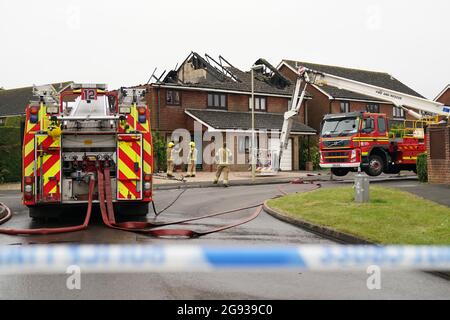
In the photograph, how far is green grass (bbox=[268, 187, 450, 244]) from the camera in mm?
8312

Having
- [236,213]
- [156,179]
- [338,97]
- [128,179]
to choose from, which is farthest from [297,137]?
[128,179]

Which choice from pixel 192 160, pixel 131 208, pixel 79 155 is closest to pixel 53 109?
pixel 79 155

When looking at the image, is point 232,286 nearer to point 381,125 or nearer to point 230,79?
point 381,125

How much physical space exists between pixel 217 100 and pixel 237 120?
7.00ft

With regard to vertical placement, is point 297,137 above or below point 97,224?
above

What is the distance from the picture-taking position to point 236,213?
12469 millimetres

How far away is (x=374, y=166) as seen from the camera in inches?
855

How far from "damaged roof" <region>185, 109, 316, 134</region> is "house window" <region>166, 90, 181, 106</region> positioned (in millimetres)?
780

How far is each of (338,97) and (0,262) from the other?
129 ft

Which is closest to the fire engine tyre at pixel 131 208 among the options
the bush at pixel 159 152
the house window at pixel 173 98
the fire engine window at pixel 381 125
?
the fire engine window at pixel 381 125

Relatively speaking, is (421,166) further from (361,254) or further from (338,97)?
(338,97)

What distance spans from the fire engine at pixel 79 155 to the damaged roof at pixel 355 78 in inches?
1231
